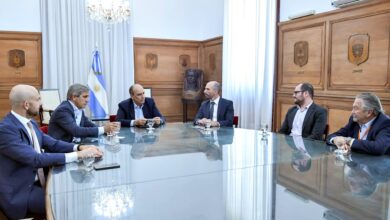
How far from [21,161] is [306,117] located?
8.69ft

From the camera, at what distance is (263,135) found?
10.7ft

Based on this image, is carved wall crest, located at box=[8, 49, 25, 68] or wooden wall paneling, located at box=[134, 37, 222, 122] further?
wooden wall paneling, located at box=[134, 37, 222, 122]

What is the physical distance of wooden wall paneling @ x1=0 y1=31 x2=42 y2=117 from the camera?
618 cm

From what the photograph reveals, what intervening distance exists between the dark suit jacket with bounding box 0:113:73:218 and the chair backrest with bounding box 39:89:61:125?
161 inches

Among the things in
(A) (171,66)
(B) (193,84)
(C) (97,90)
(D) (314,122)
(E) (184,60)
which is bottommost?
(D) (314,122)

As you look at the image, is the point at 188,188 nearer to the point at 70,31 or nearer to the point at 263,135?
the point at 263,135

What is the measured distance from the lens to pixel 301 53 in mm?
5055

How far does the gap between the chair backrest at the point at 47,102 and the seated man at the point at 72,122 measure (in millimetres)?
3070

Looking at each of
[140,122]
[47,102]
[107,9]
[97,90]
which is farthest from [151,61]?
[140,122]

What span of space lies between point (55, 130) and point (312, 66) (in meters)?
3.57

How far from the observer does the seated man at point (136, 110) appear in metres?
3.93

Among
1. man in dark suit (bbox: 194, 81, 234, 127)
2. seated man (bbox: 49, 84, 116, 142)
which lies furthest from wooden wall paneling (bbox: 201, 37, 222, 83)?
seated man (bbox: 49, 84, 116, 142)

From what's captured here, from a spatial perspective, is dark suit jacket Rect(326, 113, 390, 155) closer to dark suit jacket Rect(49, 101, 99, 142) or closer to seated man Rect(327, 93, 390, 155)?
seated man Rect(327, 93, 390, 155)

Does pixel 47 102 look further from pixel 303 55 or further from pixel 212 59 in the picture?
pixel 303 55
